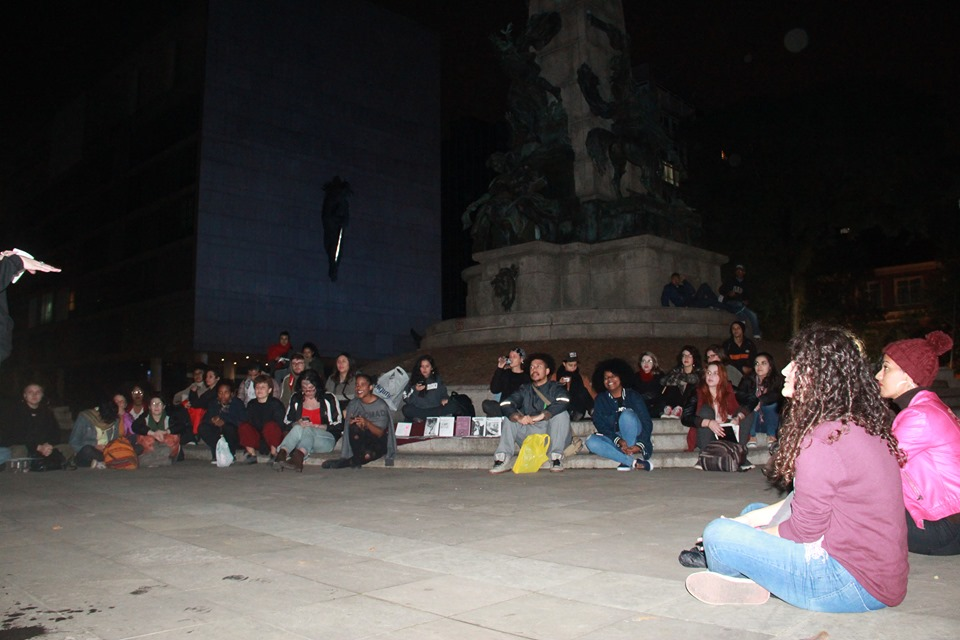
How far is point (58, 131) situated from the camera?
2227 inches

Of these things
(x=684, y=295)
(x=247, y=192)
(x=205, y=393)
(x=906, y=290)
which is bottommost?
(x=205, y=393)

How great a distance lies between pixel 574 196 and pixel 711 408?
10107 millimetres

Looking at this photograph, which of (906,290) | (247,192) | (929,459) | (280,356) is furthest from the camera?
(906,290)

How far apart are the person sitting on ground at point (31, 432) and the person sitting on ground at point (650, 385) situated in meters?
8.26

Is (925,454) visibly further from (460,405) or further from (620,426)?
(460,405)

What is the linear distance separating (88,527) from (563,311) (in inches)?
475

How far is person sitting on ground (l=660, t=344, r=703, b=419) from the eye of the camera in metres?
11.7

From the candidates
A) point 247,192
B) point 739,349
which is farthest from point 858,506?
point 247,192

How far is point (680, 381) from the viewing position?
11.8m

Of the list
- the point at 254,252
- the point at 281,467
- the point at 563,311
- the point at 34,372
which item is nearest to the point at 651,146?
the point at 563,311

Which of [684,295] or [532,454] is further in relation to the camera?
[684,295]

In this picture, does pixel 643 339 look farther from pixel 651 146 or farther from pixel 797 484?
pixel 797 484

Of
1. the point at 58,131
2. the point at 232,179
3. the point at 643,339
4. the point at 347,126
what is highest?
the point at 58,131

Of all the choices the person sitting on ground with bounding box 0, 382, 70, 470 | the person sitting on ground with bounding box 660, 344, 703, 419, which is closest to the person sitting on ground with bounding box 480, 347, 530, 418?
the person sitting on ground with bounding box 660, 344, 703, 419
